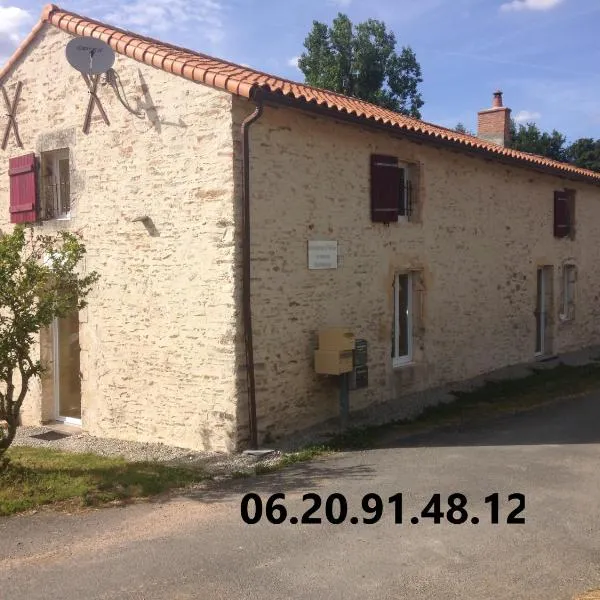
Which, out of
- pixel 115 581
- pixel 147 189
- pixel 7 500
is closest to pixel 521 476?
pixel 115 581

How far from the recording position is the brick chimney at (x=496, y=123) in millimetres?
18750

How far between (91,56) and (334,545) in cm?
684

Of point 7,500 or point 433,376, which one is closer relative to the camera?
point 7,500

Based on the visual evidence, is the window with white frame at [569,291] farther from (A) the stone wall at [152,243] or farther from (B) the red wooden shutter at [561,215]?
(A) the stone wall at [152,243]

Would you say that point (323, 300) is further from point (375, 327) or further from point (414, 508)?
point (414, 508)

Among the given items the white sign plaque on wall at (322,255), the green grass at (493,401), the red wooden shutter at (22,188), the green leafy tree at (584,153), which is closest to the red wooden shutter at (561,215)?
the green grass at (493,401)

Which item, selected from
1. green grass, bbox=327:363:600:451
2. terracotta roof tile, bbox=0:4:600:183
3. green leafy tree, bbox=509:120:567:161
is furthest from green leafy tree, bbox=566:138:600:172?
terracotta roof tile, bbox=0:4:600:183

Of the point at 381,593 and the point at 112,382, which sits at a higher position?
the point at 112,382

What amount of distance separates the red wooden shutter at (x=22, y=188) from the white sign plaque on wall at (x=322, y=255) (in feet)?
14.2

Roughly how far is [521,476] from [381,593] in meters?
2.95

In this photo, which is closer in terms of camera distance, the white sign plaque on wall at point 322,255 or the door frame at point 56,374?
the white sign plaque on wall at point 322,255

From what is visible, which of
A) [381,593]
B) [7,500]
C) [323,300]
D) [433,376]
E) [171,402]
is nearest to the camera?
[381,593]

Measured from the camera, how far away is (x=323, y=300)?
8.95 m

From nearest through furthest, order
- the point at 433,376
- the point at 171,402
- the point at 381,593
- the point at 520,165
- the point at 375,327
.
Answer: the point at 381,593 < the point at 171,402 < the point at 375,327 < the point at 433,376 < the point at 520,165
